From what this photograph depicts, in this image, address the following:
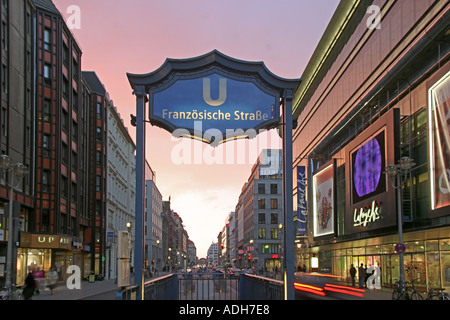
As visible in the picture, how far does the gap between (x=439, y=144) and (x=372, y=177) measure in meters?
11.0

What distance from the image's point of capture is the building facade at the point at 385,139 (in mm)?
29219

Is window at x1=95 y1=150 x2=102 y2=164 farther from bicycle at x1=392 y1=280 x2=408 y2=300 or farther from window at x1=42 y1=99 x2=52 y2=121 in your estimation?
bicycle at x1=392 y1=280 x2=408 y2=300

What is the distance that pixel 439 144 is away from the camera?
27.9m

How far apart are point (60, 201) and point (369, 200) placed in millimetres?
26161

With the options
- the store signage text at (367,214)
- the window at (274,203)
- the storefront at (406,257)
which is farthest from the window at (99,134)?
the window at (274,203)

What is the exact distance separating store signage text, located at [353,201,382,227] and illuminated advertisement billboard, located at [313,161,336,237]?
8534 mm

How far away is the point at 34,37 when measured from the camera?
143ft

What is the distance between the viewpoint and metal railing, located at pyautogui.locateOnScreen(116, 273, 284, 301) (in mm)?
11891

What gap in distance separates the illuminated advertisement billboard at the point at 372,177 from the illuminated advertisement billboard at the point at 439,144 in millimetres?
3645

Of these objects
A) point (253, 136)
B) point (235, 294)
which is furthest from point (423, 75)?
point (253, 136)

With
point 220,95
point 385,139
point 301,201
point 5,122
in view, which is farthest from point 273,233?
point 220,95
